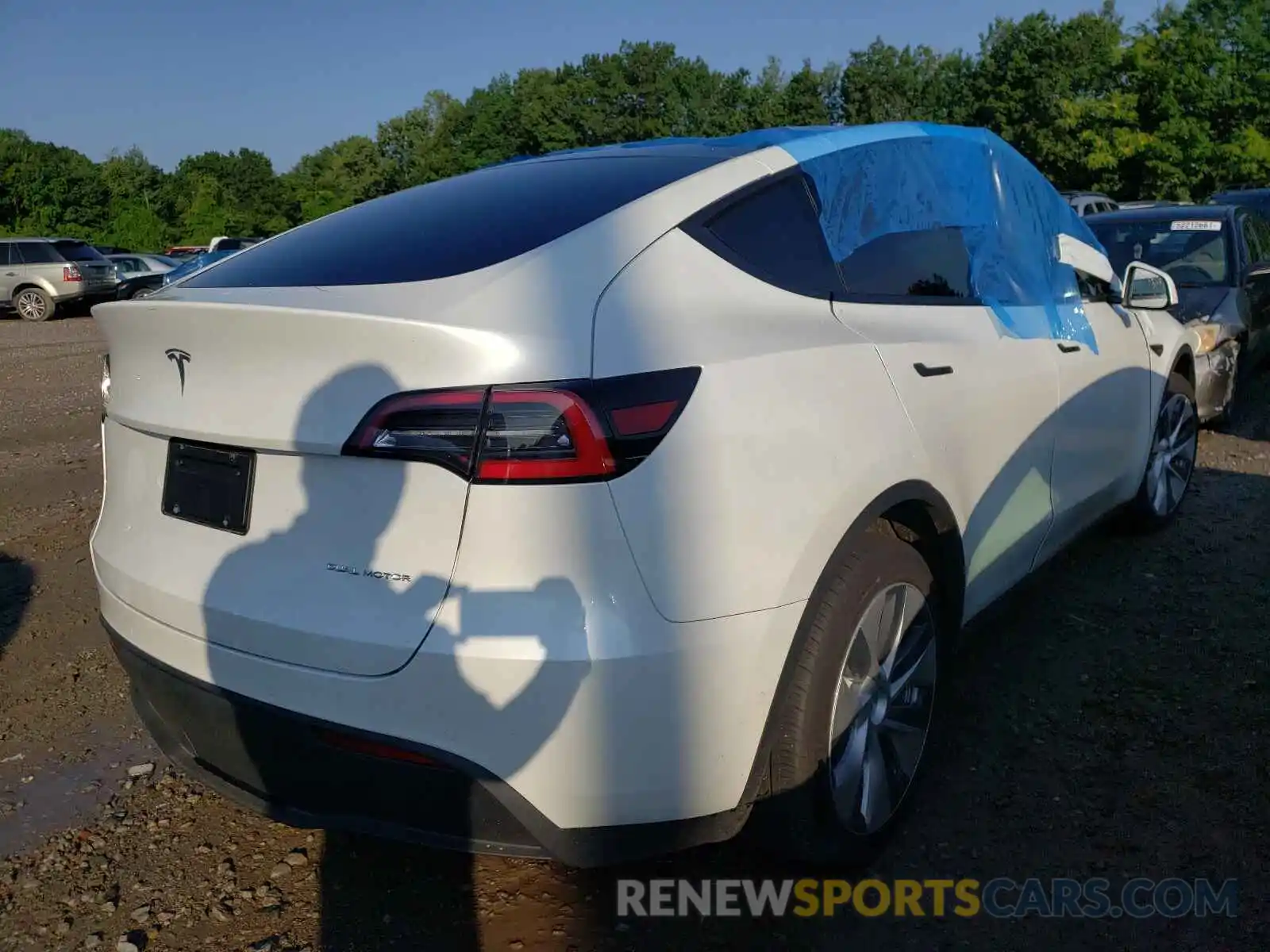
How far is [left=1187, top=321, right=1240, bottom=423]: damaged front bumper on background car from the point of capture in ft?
20.5

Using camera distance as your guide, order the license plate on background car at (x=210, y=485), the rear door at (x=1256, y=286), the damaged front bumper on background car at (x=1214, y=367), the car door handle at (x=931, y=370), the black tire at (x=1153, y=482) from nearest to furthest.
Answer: the license plate on background car at (x=210, y=485) < the car door handle at (x=931, y=370) < the black tire at (x=1153, y=482) < the damaged front bumper on background car at (x=1214, y=367) < the rear door at (x=1256, y=286)

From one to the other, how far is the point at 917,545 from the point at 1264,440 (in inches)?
214

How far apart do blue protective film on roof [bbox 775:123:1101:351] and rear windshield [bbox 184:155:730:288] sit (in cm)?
38

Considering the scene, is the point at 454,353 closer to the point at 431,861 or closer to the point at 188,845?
the point at 431,861

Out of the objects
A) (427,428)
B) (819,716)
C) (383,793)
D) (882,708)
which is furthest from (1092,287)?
(383,793)

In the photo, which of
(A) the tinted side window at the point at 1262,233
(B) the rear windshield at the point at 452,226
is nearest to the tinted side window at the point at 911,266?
(B) the rear windshield at the point at 452,226

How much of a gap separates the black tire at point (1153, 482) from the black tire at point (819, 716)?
2.77 meters

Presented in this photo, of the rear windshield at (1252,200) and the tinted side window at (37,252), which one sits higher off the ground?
the rear windshield at (1252,200)

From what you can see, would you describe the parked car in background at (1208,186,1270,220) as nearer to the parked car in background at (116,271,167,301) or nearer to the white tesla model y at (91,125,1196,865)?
the white tesla model y at (91,125,1196,865)

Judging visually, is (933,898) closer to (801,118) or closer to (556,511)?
(556,511)

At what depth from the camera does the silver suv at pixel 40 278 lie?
21.3 meters

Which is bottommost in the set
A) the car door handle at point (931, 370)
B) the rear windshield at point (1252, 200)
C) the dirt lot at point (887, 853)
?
the dirt lot at point (887, 853)

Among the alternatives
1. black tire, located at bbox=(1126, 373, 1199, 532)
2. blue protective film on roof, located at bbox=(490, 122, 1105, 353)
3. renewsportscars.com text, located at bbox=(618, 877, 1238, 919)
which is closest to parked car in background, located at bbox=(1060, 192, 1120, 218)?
black tire, located at bbox=(1126, 373, 1199, 532)

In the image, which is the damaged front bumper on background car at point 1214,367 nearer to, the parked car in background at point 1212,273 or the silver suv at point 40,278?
the parked car in background at point 1212,273
